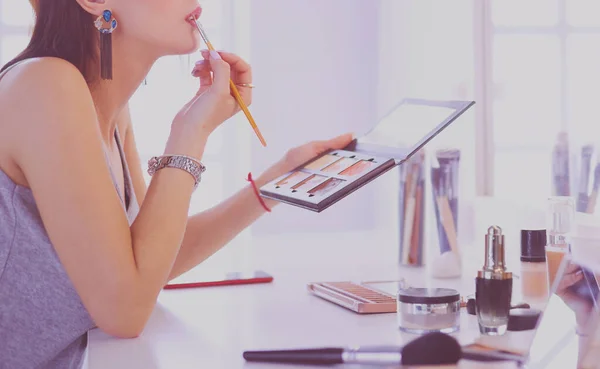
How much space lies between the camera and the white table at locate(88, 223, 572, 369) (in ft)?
2.97

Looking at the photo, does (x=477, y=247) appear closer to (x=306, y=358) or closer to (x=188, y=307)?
(x=188, y=307)

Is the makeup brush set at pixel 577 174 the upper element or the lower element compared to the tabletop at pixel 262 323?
upper

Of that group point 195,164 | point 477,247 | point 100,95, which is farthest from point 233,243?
point 195,164

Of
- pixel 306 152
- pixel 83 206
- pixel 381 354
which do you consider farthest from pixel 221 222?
pixel 381 354

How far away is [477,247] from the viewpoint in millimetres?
1578

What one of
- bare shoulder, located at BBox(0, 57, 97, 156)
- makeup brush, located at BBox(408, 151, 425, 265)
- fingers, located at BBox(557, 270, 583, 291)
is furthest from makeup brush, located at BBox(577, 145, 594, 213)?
bare shoulder, located at BBox(0, 57, 97, 156)

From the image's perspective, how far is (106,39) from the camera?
1207 millimetres

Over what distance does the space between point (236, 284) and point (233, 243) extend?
62.2 inches

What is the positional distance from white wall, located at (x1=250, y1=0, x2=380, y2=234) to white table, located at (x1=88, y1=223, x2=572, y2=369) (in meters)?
1.67

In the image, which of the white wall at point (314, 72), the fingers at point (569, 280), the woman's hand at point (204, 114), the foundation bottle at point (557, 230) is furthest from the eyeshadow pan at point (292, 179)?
the white wall at point (314, 72)

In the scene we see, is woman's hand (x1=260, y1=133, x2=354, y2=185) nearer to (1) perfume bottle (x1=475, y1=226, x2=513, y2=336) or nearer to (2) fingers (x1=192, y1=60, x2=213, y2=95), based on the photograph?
(2) fingers (x1=192, y1=60, x2=213, y2=95)

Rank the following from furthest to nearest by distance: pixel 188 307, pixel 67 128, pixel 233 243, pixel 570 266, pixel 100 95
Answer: pixel 233 243
pixel 100 95
pixel 188 307
pixel 67 128
pixel 570 266

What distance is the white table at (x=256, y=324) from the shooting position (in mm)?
905

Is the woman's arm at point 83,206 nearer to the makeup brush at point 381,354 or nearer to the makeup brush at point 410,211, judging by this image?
the makeup brush at point 381,354
